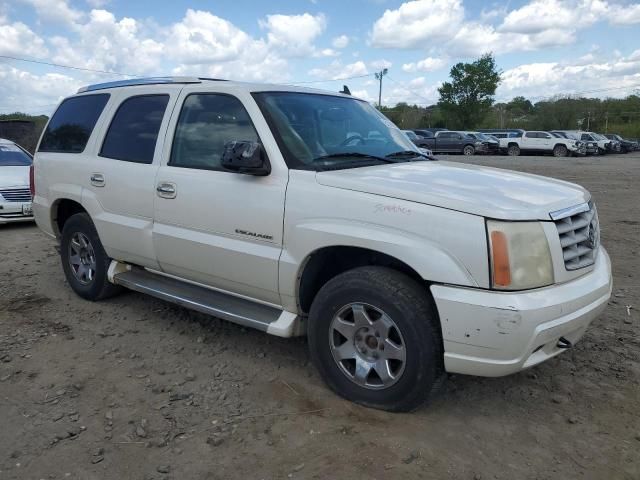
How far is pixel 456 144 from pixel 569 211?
33.4 meters

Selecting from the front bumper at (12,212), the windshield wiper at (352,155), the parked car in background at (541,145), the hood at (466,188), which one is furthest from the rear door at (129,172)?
the parked car in background at (541,145)

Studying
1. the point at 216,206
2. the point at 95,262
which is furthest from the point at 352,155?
the point at 95,262

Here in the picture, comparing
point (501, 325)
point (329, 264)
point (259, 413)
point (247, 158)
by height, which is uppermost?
point (247, 158)

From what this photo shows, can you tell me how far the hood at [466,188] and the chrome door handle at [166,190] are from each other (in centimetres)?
124

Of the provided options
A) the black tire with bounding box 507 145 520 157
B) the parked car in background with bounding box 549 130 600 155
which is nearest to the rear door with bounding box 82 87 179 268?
the black tire with bounding box 507 145 520 157

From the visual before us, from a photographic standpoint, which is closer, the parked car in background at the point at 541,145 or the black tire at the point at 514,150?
the parked car in background at the point at 541,145

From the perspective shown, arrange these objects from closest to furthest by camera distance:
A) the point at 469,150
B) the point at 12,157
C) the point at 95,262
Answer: the point at 95,262 < the point at 12,157 < the point at 469,150

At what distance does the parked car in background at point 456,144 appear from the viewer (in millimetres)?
34938

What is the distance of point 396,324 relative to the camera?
3.11m

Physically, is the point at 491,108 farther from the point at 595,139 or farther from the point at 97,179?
the point at 97,179

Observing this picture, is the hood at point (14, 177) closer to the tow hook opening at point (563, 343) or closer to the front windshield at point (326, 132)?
the front windshield at point (326, 132)

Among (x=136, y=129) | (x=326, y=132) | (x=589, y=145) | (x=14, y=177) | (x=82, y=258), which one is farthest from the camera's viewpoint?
(x=589, y=145)

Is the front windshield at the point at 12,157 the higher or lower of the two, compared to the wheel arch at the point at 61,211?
higher

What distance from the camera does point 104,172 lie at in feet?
15.6
